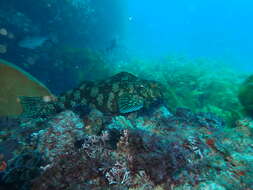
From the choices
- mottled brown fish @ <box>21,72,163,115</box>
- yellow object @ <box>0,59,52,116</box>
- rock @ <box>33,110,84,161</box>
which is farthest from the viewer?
yellow object @ <box>0,59,52,116</box>

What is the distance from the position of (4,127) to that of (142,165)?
136 inches

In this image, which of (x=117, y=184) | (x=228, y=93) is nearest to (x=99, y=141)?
(x=117, y=184)

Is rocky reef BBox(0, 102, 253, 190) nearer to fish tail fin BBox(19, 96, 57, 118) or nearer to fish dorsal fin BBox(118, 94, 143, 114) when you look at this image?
fish dorsal fin BBox(118, 94, 143, 114)

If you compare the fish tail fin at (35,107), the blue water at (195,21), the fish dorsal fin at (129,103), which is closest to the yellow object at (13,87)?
the fish tail fin at (35,107)

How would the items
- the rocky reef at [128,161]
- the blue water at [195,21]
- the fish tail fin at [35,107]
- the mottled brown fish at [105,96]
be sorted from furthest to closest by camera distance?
the blue water at [195,21] → the mottled brown fish at [105,96] → the fish tail fin at [35,107] → the rocky reef at [128,161]

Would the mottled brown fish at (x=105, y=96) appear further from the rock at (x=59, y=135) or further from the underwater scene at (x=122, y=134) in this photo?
the rock at (x=59, y=135)

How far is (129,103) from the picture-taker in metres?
4.64

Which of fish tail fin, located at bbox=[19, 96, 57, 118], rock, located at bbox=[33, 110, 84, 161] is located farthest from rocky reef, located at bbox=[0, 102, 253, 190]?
fish tail fin, located at bbox=[19, 96, 57, 118]

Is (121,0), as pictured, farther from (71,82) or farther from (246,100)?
(246,100)

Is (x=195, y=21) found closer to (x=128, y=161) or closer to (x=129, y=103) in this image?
(x=129, y=103)

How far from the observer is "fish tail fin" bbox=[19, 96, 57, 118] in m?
4.96

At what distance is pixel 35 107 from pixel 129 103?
257cm

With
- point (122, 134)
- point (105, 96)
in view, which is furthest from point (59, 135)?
point (105, 96)

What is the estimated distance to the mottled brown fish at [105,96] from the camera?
510cm
